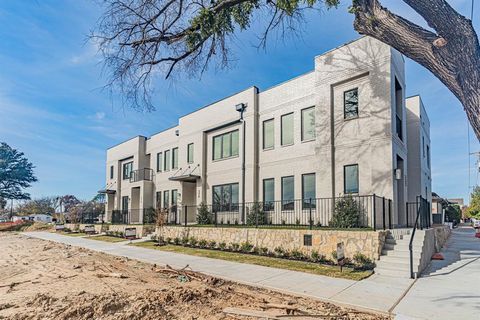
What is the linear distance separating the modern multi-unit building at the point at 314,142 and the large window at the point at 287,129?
0.06 metres

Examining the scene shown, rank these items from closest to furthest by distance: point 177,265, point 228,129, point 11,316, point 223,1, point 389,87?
point 11,316, point 223,1, point 177,265, point 389,87, point 228,129

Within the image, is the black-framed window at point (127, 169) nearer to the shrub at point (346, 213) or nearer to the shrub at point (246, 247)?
the shrub at point (246, 247)

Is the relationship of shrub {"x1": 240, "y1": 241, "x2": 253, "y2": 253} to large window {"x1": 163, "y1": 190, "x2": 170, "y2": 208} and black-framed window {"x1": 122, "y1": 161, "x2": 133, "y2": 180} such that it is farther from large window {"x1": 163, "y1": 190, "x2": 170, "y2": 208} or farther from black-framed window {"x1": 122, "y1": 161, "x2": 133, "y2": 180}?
black-framed window {"x1": 122, "y1": 161, "x2": 133, "y2": 180}

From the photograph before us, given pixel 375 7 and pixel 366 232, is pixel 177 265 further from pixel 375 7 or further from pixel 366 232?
pixel 375 7

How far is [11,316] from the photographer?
19.1ft

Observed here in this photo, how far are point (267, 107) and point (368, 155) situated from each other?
6.87 metres

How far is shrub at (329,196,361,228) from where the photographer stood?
500 inches

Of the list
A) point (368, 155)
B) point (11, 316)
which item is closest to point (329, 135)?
point (368, 155)

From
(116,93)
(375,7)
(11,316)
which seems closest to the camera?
(375,7)

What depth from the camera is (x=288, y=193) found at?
1706 cm

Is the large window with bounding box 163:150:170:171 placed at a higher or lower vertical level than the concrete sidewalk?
higher

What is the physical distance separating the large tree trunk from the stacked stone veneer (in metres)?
7.53

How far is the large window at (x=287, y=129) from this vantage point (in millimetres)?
17594

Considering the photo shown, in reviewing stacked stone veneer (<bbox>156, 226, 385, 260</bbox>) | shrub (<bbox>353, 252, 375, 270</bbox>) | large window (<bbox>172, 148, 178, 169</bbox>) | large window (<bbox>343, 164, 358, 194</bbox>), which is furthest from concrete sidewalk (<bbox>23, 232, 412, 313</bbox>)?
large window (<bbox>172, 148, 178, 169</bbox>)
